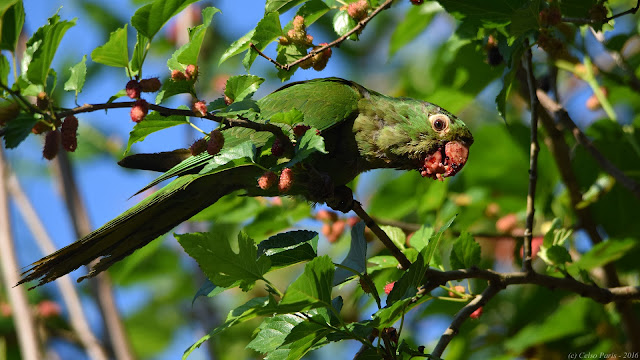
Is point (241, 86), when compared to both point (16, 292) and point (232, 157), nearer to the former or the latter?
point (232, 157)

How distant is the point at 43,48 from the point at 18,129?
26 cm

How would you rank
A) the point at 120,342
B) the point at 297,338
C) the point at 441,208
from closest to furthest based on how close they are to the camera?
the point at 297,338, the point at 441,208, the point at 120,342

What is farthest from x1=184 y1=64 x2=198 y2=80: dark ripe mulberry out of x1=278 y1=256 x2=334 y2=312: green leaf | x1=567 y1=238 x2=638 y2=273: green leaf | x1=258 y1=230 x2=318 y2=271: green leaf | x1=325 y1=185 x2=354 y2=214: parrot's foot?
x1=567 y1=238 x2=638 y2=273: green leaf

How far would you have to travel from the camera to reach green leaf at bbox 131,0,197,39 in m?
2.06

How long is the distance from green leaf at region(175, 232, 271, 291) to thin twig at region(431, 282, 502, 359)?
63cm

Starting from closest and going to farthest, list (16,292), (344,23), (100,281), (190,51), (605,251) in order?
(190,51)
(344,23)
(605,251)
(16,292)
(100,281)

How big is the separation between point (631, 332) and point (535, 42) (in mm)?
1720

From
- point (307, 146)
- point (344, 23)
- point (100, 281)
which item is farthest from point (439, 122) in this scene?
point (100, 281)

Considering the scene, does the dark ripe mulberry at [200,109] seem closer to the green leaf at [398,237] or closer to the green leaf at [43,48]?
the green leaf at [43,48]

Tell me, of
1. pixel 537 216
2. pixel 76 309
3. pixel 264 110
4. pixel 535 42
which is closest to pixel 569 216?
pixel 537 216

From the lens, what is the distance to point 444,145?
10.1 feet

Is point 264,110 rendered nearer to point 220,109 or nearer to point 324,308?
point 220,109

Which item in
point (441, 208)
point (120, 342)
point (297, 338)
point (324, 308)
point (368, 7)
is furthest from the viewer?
point (120, 342)

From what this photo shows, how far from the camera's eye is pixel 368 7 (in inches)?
99.9
